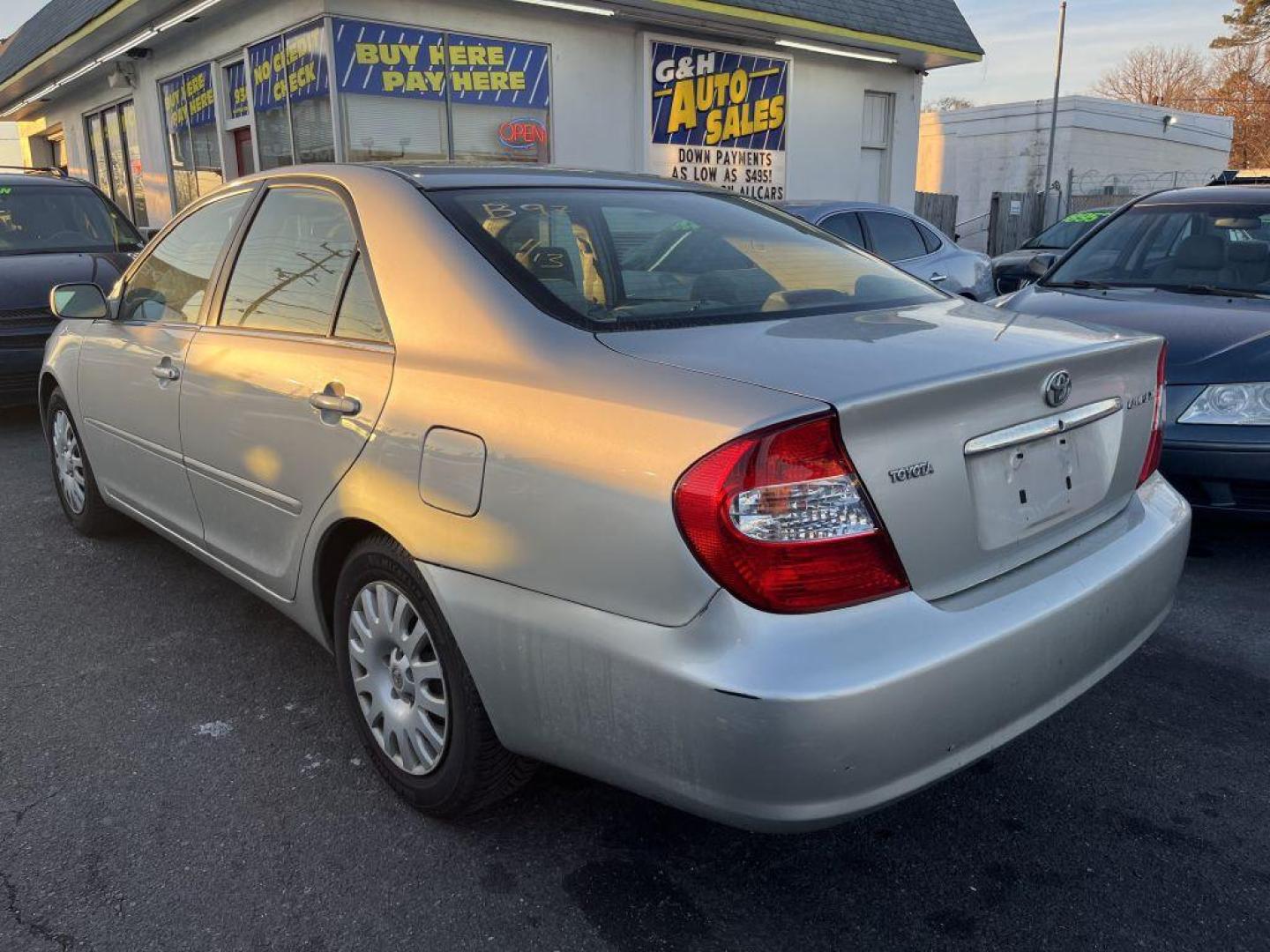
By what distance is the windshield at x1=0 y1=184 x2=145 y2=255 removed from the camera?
26.2 feet

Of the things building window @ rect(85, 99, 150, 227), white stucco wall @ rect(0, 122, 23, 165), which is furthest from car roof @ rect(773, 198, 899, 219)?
white stucco wall @ rect(0, 122, 23, 165)

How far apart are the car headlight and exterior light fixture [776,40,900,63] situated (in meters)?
9.68

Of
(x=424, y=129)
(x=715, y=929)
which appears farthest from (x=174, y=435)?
(x=424, y=129)

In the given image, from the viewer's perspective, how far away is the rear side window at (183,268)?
3.34 meters

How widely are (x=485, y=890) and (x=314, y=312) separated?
5.12ft

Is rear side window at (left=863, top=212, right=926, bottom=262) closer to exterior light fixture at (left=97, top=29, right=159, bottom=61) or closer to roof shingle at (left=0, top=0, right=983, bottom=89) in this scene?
roof shingle at (left=0, top=0, right=983, bottom=89)

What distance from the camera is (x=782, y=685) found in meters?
1.70

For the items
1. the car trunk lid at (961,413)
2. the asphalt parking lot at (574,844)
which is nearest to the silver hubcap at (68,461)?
the asphalt parking lot at (574,844)

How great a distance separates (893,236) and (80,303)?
21.2 ft

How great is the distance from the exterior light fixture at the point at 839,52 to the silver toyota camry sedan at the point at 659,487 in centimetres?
1035

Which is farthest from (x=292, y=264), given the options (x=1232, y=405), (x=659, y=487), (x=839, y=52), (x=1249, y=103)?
(x=1249, y=103)

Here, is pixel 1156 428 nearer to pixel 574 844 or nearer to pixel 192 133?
pixel 574 844

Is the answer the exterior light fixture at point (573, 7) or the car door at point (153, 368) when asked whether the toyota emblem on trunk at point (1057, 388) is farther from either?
the exterior light fixture at point (573, 7)

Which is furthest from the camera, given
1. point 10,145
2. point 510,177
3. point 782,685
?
point 10,145
